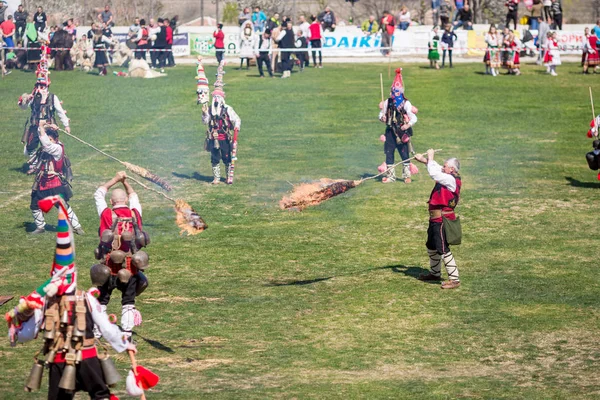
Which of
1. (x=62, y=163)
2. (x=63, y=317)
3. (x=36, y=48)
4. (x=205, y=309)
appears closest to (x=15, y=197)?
(x=62, y=163)

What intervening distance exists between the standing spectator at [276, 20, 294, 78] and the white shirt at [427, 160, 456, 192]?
2990cm

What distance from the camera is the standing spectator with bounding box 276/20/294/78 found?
4494 centimetres

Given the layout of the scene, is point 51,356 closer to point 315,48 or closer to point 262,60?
point 262,60

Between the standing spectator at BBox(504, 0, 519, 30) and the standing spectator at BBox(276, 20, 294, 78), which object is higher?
the standing spectator at BBox(504, 0, 519, 30)

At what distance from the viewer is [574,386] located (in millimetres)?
11797

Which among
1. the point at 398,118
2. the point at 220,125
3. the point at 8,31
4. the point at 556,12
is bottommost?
the point at 220,125

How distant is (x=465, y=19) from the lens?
171 feet

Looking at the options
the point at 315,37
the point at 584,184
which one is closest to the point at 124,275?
the point at 584,184

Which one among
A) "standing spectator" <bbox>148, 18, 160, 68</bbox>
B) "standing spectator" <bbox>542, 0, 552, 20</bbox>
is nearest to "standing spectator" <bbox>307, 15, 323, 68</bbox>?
"standing spectator" <bbox>148, 18, 160, 68</bbox>

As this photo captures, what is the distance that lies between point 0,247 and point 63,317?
10.1 metres

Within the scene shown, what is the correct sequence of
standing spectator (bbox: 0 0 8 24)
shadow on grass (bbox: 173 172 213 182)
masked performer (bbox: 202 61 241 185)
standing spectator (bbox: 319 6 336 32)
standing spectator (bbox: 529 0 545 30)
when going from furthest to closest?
1. standing spectator (bbox: 319 6 336 32)
2. standing spectator (bbox: 529 0 545 30)
3. standing spectator (bbox: 0 0 8 24)
4. shadow on grass (bbox: 173 172 213 182)
5. masked performer (bbox: 202 61 241 185)

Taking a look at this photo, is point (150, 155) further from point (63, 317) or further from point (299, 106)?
point (63, 317)

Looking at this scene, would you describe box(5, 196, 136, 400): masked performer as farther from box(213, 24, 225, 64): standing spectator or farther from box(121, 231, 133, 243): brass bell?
box(213, 24, 225, 64): standing spectator

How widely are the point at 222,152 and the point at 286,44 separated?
2175 centimetres
